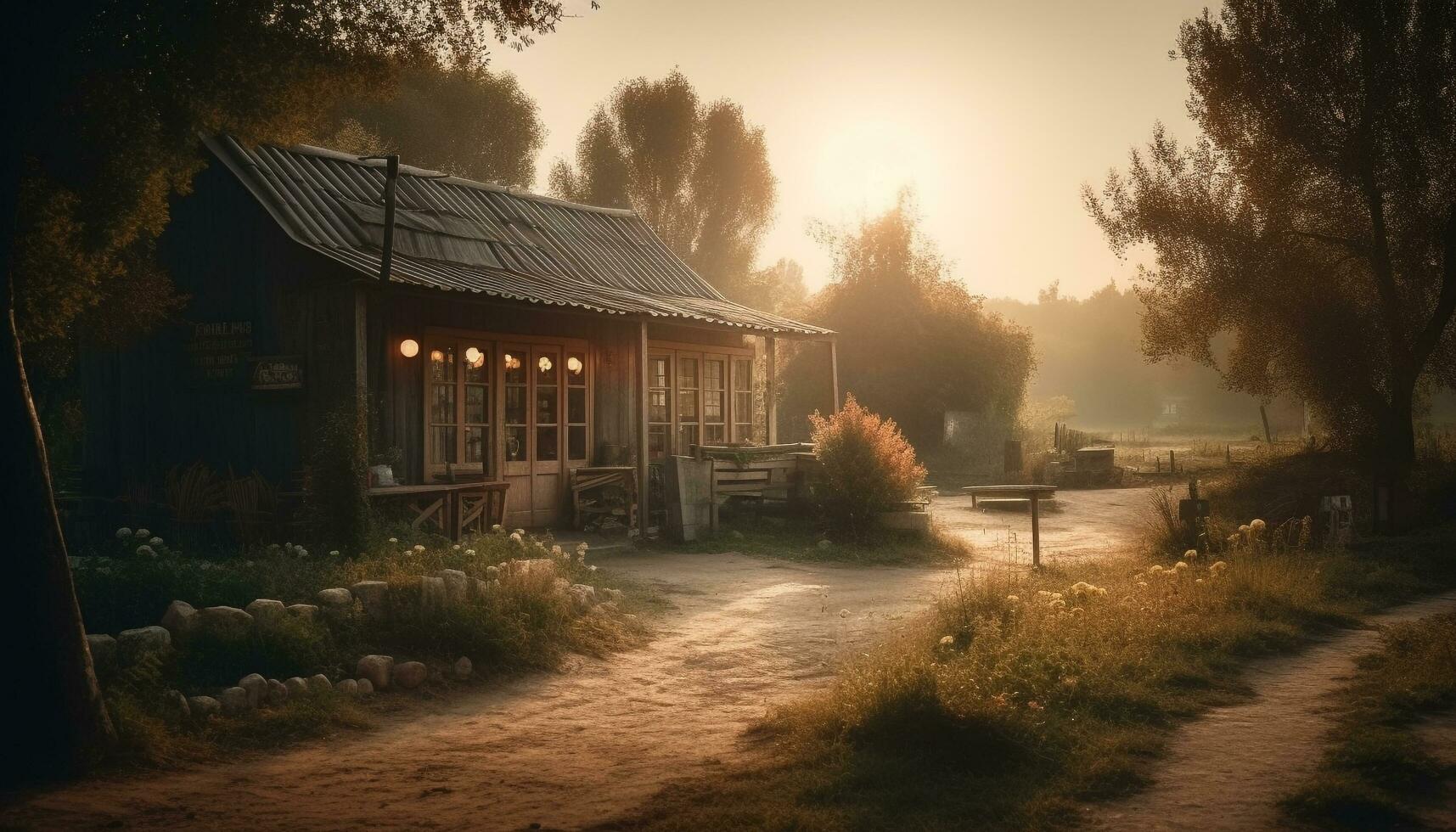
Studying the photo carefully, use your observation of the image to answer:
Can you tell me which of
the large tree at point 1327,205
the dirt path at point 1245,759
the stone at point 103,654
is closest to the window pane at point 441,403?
the stone at point 103,654

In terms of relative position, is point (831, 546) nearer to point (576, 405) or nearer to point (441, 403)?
point (576, 405)

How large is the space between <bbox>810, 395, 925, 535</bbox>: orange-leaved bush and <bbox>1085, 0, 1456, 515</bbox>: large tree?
8.78 meters

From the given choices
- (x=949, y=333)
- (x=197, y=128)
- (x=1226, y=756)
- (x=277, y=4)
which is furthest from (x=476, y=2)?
(x=949, y=333)

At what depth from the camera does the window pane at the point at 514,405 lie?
1491 cm

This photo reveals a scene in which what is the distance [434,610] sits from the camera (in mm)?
7984

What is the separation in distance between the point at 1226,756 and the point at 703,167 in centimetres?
4170

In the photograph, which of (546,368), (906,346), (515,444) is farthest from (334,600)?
(906,346)

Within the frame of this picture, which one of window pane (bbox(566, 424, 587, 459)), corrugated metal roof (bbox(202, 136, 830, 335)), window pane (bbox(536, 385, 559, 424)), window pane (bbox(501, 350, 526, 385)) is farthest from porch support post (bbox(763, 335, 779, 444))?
window pane (bbox(501, 350, 526, 385))

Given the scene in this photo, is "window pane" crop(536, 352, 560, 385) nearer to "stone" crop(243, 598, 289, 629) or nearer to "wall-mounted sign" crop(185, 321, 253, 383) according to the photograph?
"wall-mounted sign" crop(185, 321, 253, 383)

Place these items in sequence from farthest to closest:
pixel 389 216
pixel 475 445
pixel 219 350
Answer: pixel 475 445, pixel 219 350, pixel 389 216

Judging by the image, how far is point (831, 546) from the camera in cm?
1447

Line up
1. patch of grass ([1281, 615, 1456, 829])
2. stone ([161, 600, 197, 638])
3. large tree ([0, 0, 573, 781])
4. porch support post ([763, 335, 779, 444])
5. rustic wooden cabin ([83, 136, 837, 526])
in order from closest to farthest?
patch of grass ([1281, 615, 1456, 829])
large tree ([0, 0, 573, 781])
stone ([161, 600, 197, 638])
rustic wooden cabin ([83, 136, 837, 526])
porch support post ([763, 335, 779, 444])

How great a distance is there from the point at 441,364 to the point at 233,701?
8148 millimetres

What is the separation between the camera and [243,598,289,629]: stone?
23.5 feet
